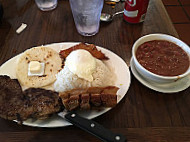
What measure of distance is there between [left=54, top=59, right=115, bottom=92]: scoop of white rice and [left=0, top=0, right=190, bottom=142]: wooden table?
7.7 inches

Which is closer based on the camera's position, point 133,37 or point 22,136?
point 22,136

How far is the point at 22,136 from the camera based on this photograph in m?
1.03

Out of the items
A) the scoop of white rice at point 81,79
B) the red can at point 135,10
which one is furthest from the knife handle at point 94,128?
the red can at point 135,10

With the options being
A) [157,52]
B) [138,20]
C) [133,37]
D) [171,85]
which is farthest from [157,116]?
[138,20]

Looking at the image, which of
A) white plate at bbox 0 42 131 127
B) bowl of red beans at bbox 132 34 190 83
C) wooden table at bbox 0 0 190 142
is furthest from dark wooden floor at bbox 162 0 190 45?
white plate at bbox 0 42 131 127

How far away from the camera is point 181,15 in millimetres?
3299

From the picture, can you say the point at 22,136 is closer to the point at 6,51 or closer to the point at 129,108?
the point at 129,108

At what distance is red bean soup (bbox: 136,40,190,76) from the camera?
3.71 ft

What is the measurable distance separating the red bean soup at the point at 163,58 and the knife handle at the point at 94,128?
1.72ft

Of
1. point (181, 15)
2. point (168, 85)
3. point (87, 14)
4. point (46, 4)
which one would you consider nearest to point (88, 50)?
point (87, 14)

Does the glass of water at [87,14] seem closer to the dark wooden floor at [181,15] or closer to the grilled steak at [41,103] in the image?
the grilled steak at [41,103]

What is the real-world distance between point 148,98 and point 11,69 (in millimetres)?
1086

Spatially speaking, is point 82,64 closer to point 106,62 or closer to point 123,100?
point 106,62

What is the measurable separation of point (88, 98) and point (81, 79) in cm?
23
